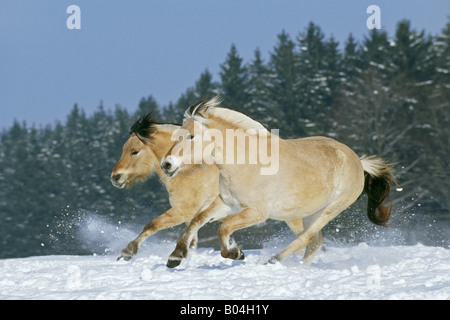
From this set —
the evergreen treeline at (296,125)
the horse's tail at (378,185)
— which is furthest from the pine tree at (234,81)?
the horse's tail at (378,185)

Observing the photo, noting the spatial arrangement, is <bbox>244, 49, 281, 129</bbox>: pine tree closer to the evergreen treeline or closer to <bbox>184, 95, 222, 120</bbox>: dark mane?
the evergreen treeline

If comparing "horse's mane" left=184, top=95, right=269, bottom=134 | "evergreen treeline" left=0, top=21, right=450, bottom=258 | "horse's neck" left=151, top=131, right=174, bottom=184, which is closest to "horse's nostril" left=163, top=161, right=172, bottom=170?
"horse's mane" left=184, top=95, right=269, bottom=134

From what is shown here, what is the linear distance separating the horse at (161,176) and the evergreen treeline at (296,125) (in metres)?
12.7

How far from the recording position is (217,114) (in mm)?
6727

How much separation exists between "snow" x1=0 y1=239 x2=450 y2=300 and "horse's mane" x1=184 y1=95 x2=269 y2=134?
1635mm

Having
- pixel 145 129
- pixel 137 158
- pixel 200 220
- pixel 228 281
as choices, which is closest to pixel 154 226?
pixel 137 158

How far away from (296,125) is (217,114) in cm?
2420

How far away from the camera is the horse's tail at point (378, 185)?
8.75m

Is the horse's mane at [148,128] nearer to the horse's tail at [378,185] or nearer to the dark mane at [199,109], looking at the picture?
the dark mane at [199,109]

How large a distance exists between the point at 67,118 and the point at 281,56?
2018 centimetres
